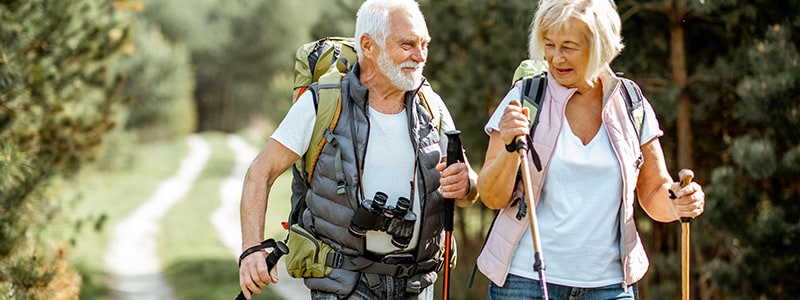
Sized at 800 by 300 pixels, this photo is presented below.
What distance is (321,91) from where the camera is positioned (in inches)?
148

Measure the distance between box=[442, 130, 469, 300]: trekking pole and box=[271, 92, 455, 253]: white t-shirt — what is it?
0.34ft

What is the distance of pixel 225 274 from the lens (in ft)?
46.2

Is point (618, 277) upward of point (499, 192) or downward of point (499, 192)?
downward

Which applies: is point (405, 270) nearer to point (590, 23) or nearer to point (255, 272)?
point (255, 272)

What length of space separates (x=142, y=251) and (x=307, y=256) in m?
14.1

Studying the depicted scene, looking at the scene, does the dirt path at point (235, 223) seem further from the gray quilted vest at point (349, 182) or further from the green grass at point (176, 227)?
the gray quilted vest at point (349, 182)

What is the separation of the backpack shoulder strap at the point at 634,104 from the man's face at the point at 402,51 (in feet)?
2.29

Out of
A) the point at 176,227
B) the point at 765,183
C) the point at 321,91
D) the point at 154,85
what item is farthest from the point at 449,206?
the point at 154,85

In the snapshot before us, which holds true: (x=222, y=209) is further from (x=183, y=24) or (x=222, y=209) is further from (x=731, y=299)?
(x=183, y=24)

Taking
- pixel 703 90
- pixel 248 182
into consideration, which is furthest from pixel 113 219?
pixel 248 182

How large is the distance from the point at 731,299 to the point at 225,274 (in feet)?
27.4

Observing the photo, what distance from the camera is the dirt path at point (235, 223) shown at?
13.1m

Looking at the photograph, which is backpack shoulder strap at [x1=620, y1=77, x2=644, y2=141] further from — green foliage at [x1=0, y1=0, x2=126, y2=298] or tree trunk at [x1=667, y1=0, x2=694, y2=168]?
tree trunk at [x1=667, y1=0, x2=694, y2=168]

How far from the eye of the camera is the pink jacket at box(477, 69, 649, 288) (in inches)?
131
